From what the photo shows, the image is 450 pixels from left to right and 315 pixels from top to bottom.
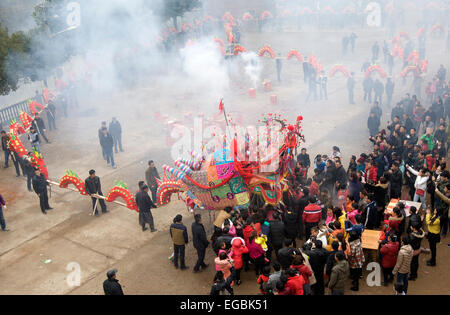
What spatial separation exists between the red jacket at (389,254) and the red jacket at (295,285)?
1.75m

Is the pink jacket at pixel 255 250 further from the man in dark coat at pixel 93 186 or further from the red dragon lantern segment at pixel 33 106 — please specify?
the red dragon lantern segment at pixel 33 106

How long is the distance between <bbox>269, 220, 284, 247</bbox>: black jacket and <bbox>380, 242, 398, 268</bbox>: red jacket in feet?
5.53

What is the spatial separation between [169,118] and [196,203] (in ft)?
28.6

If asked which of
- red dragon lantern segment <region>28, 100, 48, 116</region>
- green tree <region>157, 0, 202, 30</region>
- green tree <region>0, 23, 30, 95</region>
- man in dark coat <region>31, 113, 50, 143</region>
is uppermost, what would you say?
green tree <region>157, 0, 202, 30</region>

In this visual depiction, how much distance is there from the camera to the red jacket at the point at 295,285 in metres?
6.09

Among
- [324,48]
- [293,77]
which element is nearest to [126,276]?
[293,77]

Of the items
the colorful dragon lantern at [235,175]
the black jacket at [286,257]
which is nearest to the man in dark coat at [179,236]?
the colorful dragon lantern at [235,175]

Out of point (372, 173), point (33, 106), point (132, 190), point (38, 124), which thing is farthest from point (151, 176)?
point (33, 106)

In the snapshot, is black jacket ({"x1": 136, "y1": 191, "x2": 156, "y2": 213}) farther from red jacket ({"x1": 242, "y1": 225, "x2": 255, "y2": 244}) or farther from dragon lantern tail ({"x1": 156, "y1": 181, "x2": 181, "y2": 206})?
red jacket ({"x1": 242, "y1": 225, "x2": 255, "y2": 244})

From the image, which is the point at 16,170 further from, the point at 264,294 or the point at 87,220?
the point at 264,294

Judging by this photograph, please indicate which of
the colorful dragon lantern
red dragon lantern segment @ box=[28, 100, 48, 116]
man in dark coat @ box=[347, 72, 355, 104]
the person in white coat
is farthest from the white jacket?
red dragon lantern segment @ box=[28, 100, 48, 116]

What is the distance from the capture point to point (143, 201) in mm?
9484

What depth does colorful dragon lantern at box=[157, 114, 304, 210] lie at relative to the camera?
8414 millimetres

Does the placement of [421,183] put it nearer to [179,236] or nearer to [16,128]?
[179,236]
